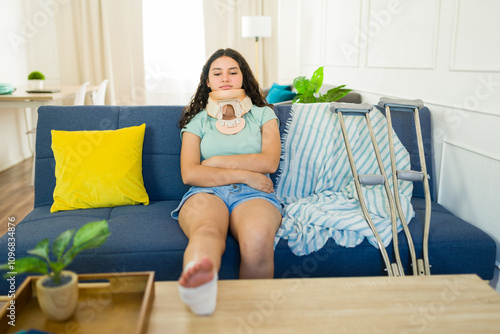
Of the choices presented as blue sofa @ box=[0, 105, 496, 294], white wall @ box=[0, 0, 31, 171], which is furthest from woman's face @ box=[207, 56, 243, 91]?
white wall @ box=[0, 0, 31, 171]

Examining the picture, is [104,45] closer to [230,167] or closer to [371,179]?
[230,167]

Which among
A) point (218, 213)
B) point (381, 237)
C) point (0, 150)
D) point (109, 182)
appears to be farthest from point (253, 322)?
point (0, 150)

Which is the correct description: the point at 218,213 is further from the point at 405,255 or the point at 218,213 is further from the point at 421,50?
the point at 421,50

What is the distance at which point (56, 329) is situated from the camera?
1.07 m

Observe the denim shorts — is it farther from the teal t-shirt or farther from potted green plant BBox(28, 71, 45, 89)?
potted green plant BBox(28, 71, 45, 89)

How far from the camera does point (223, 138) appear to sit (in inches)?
77.7

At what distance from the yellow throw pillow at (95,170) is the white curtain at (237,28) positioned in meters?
3.93

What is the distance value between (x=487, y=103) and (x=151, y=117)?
1490mm

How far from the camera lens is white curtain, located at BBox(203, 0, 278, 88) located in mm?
5707

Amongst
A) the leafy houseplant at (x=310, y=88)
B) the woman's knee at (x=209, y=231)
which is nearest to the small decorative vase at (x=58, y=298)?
the woman's knee at (x=209, y=231)

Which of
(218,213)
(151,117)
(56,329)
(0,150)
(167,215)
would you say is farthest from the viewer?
(0,150)

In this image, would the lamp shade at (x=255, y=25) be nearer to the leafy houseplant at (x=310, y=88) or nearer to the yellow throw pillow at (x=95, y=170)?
the leafy houseplant at (x=310, y=88)

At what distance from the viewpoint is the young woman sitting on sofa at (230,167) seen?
157 cm
